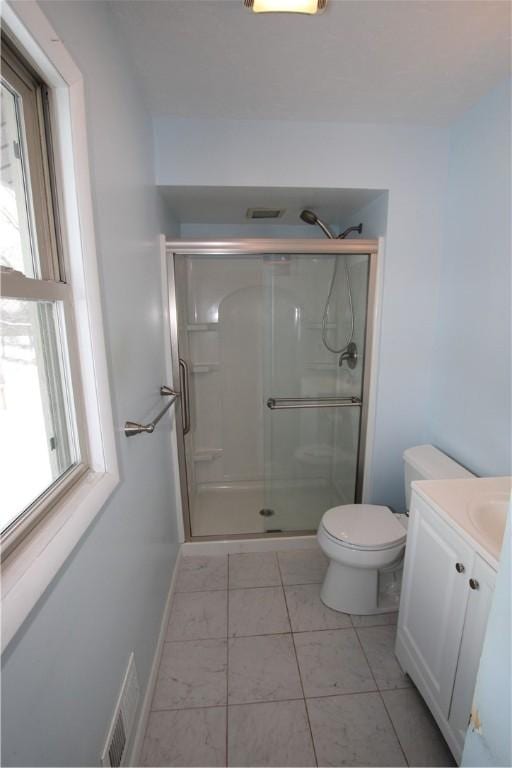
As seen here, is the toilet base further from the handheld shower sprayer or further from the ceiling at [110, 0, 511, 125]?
the ceiling at [110, 0, 511, 125]

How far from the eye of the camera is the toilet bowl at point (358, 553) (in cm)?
154

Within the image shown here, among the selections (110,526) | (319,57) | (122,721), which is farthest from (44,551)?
(319,57)

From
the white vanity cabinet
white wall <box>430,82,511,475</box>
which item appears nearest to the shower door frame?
white wall <box>430,82,511,475</box>

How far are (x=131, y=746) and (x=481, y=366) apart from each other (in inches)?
76.5

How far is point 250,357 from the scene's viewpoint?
2760mm

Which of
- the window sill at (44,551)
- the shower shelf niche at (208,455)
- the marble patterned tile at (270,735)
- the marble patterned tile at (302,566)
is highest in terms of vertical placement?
the window sill at (44,551)

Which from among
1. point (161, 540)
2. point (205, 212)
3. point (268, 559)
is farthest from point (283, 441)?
point (205, 212)

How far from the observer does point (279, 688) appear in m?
1.34

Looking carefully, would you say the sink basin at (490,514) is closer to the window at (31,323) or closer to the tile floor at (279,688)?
the tile floor at (279,688)

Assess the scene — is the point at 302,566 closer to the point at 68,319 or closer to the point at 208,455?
the point at 208,455

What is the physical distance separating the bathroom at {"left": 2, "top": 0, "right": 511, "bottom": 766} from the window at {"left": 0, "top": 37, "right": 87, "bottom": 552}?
0.06 metres

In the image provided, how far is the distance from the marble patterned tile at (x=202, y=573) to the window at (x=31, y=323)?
52.4 inches

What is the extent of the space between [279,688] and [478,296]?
6.18ft

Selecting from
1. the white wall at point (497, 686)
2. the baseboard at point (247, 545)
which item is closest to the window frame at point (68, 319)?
the white wall at point (497, 686)
